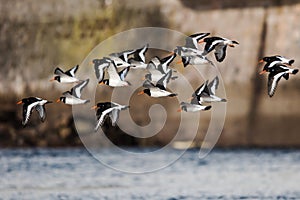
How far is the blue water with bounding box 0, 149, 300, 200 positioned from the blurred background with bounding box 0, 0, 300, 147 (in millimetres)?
705

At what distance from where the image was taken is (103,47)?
39469mm

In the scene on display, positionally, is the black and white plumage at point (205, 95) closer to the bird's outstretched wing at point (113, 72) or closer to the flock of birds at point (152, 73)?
the flock of birds at point (152, 73)

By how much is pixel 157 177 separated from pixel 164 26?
694 centimetres

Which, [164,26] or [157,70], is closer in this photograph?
[157,70]

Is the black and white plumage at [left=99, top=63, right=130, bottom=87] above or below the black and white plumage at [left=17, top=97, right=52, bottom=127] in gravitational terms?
above

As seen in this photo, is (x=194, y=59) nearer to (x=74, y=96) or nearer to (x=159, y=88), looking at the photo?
(x=159, y=88)

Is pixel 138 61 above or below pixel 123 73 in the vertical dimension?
above

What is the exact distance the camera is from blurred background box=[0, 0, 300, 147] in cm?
3888

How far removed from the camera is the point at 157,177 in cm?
3384

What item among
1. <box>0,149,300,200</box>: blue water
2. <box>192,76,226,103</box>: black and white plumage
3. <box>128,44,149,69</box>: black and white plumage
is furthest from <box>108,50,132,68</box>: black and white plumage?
<box>0,149,300,200</box>: blue water

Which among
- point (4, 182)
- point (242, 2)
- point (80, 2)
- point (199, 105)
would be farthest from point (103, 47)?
point (199, 105)

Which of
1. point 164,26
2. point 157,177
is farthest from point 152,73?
point 164,26

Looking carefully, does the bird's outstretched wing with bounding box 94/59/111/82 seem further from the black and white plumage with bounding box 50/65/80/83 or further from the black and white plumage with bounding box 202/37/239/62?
the black and white plumage with bounding box 202/37/239/62

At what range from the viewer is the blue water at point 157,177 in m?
29.2
